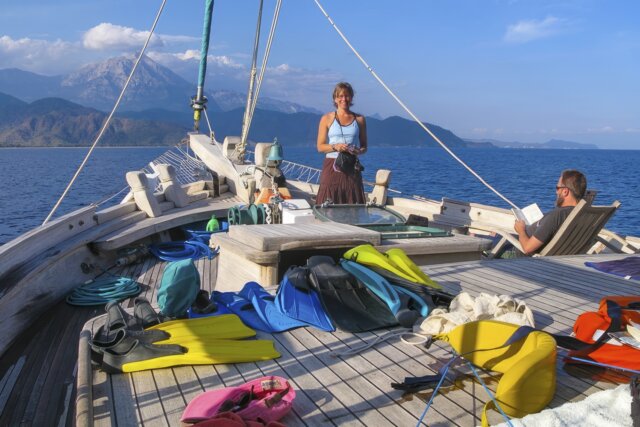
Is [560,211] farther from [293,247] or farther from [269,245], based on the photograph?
[269,245]

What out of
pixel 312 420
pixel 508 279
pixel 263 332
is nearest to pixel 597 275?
pixel 508 279

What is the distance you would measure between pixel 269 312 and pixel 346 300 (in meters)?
0.51

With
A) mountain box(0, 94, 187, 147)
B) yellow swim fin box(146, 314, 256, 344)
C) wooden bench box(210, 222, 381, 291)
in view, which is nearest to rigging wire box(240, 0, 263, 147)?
wooden bench box(210, 222, 381, 291)

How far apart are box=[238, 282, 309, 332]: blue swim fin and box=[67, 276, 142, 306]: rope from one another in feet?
8.55

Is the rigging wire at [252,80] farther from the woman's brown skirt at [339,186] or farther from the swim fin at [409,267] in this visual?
the swim fin at [409,267]

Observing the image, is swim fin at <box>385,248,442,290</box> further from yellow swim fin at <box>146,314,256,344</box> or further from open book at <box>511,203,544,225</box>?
open book at <box>511,203,544,225</box>

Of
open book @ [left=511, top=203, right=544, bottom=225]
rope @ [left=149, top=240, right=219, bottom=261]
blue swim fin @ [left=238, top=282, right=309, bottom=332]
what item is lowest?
rope @ [left=149, top=240, right=219, bottom=261]

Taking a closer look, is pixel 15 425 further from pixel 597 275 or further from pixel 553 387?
pixel 597 275

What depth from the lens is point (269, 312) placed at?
3416mm

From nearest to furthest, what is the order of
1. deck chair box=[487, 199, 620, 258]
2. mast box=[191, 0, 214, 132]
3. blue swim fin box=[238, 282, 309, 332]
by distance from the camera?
blue swim fin box=[238, 282, 309, 332] → deck chair box=[487, 199, 620, 258] → mast box=[191, 0, 214, 132]

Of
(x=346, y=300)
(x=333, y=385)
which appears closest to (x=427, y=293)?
(x=346, y=300)

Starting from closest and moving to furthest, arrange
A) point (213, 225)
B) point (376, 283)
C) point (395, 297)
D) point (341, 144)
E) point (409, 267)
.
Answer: point (395, 297) < point (376, 283) < point (409, 267) < point (341, 144) < point (213, 225)

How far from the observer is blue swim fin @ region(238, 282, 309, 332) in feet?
10.8

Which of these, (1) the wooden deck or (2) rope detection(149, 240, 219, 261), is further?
(2) rope detection(149, 240, 219, 261)
